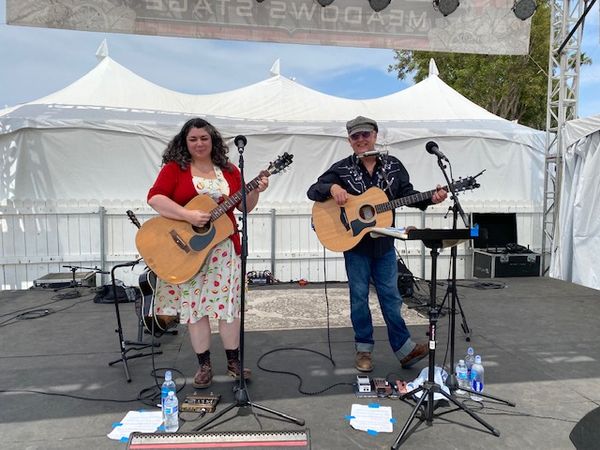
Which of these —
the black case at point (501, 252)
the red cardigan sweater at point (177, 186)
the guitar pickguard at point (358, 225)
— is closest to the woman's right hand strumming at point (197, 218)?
the red cardigan sweater at point (177, 186)

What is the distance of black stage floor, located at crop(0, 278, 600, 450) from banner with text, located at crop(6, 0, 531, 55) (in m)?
3.02

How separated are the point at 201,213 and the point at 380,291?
1.51 meters

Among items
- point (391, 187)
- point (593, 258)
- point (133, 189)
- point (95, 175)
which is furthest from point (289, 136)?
point (593, 258)

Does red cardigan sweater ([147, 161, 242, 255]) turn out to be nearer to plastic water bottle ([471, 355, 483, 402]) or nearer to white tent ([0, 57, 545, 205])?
plastic water bottle ([471, 355, 483, 402])

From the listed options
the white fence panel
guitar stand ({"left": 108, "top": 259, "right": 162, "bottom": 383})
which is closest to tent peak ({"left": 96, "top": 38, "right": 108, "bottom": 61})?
the white fence panel

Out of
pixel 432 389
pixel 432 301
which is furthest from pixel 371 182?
pixel 432 389

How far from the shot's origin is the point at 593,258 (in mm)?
6645

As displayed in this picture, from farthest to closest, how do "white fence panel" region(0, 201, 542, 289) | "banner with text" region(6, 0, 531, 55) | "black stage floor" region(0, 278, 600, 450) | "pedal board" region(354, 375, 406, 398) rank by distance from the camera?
"white fence panel" region(0, 201, 542, 289)
"banner with text" region(6, 0, 531, 55)
"pedal board" region(354, 375, 406, 398)
"black stage floor" region(0, 278, 600, 450)

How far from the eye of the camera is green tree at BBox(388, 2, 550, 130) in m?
16.1

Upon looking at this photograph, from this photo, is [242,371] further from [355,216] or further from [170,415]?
[355,216]

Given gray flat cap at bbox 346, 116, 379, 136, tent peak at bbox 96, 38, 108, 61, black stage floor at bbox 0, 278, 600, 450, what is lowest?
black stage floor at bbox 0, 278, 600, 450

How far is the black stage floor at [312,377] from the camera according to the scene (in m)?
2.60

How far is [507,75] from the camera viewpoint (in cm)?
1661

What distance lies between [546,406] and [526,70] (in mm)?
16709
